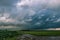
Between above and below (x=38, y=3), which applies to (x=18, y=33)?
below

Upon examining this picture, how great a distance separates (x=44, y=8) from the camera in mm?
7664

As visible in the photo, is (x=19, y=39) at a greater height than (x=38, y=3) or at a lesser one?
lesser

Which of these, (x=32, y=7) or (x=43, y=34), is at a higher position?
(x=32, y=7)

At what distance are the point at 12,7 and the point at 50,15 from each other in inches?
30.2

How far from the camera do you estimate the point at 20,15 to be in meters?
7.67

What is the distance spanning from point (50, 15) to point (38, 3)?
34 centimetres

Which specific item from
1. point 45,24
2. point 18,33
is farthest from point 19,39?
point 45,24

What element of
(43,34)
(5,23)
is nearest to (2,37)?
(5,23)

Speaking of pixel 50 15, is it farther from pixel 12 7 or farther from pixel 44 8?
pixel 12 7

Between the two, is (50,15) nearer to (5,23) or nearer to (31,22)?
(31,22)

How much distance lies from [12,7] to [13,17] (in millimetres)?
199

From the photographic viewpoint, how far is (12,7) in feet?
25.2

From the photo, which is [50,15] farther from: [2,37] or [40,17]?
[2,37]

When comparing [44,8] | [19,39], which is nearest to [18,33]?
[19,39]
